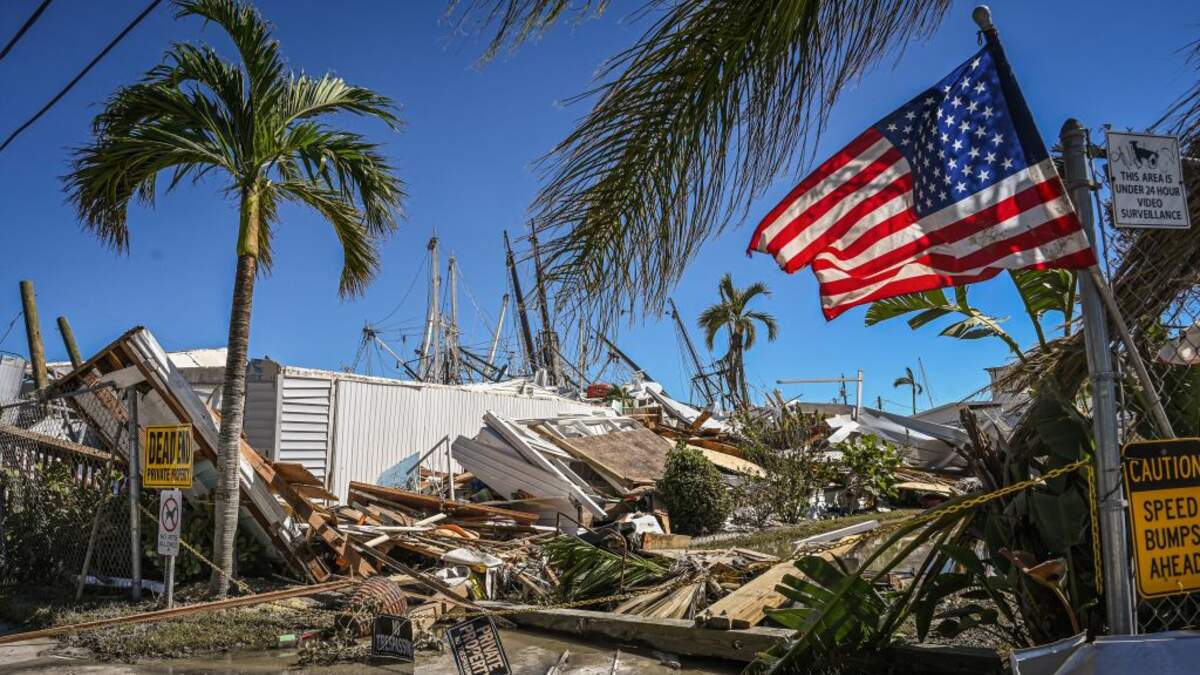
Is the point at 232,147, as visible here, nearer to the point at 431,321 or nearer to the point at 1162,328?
the point at 1162,328

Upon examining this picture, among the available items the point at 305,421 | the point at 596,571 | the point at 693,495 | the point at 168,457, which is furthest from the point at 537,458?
the point at 168,457

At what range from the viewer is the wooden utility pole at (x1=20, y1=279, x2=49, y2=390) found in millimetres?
17688

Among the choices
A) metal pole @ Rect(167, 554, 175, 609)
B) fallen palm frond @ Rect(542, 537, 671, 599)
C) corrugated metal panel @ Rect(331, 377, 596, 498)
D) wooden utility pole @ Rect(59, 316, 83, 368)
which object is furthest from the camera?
wooden utility pole @ Rect(59, 316, 83, 368)

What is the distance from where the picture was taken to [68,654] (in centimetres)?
661

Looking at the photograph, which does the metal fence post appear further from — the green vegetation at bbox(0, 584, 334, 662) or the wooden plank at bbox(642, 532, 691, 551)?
the wooden plank at bbox(642, 532, 691, 551)

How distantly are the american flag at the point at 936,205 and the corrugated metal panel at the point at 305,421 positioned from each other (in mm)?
11673

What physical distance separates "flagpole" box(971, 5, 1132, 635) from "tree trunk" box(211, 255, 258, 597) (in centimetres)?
763

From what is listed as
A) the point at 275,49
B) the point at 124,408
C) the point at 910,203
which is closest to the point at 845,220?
the point at 910,203

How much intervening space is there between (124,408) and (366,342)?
1447 inches

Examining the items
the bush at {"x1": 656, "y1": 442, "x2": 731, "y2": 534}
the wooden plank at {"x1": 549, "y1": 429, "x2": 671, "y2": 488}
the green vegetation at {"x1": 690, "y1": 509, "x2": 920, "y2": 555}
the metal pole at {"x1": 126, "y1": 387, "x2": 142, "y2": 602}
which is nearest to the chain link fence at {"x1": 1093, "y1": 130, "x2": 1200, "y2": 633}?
the green vegetation at {"x1": 690, "y1": 509, "x2": 920, "y2": 555}

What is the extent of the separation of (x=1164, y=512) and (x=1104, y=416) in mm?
456

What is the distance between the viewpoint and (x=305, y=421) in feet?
46.5

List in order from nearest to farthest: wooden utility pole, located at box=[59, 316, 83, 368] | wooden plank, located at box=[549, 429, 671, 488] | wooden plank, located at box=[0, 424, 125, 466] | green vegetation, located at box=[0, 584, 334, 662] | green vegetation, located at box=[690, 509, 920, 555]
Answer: green vegetation, located at box=[0, 584, 334, 662] → wooden plank, located at box=[0, 424, 125, 466] → green vegetation, located at box=[690, 509, 920, 555] → wooden plank, located at box=[549, 429, 671, 488] → wooden utility pole, located at box=[59, 316, 83, 368]

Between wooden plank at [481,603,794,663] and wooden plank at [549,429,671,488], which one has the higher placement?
wooden plank at [549,429,671,488]
